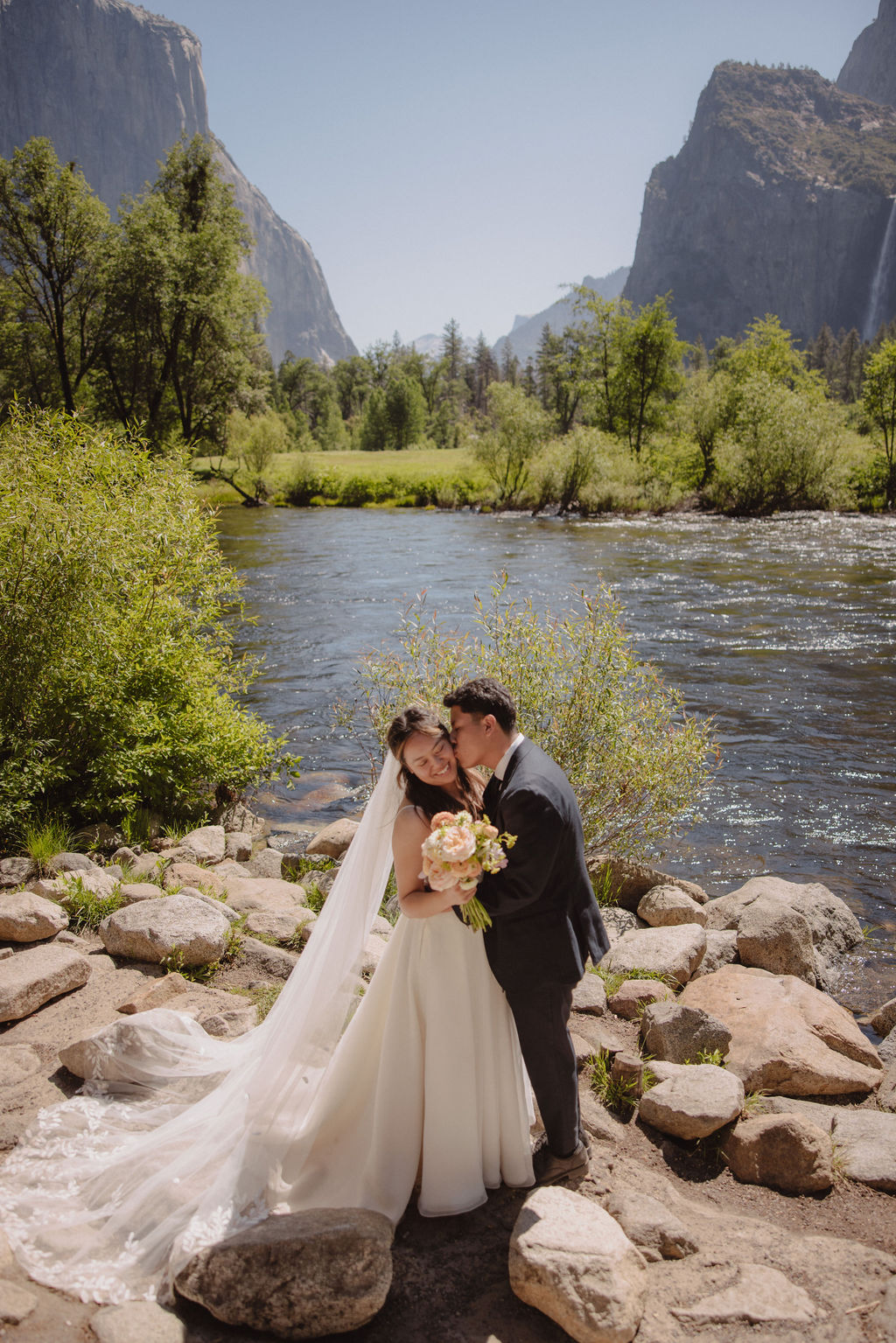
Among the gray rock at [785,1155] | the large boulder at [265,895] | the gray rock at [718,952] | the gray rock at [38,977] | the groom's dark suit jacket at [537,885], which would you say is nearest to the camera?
the groom's dark suit jacket at [537,885]

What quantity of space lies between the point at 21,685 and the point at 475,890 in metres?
6.00

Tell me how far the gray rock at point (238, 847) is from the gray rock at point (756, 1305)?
6576 mm

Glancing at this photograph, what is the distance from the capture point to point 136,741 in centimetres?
883

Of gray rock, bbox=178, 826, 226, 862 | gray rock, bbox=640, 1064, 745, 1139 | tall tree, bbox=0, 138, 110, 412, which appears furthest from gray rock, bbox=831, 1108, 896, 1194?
tall tree, bbox=0, 138, 110, 412

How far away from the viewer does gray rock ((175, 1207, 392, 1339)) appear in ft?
10.7

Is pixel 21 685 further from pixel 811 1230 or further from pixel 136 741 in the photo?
pixel 811 1230

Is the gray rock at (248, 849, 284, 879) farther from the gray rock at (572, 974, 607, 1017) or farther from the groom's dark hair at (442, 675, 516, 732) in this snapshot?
the groom's dark hair at (442, 675, 516, 732)

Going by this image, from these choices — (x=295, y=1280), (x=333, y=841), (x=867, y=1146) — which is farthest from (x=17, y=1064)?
(x=867, y=1146)

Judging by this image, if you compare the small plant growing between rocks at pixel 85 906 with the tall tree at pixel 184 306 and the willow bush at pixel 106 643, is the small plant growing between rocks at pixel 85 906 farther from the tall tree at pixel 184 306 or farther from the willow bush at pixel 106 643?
the tall tree at pixel 184 306

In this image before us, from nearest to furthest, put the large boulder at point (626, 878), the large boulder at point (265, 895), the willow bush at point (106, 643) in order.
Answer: the large boulder at point (265, 895), the willow bush at point (106, 643), the large boulder at point (626, 878)

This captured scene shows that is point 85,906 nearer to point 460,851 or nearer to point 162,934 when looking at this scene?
point 162,934

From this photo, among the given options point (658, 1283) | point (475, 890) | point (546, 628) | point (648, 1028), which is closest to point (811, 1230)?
point (658, 1283)

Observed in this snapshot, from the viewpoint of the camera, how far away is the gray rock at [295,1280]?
129 inches

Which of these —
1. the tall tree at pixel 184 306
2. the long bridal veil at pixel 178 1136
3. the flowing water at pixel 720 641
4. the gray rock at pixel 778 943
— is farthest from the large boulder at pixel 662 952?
the tall tree at pixel 184 306
